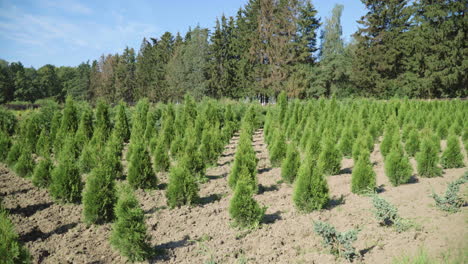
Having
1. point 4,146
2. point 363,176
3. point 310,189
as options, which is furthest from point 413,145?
point 4,146

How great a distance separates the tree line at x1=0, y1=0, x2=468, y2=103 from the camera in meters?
31.9

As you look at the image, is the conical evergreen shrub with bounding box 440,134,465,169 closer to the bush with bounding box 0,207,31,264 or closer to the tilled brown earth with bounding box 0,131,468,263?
the tilled brown earth with bounding box 0,131,468,263

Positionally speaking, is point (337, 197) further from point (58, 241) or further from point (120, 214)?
point (58, 241)

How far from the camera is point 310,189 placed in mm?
5730

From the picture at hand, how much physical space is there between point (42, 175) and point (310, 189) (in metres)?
6.26

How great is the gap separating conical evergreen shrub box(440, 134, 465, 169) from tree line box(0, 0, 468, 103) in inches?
966

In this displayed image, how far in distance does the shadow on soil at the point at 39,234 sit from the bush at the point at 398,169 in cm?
648

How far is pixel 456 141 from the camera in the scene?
799 cm

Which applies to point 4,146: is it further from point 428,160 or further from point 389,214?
point 428,160

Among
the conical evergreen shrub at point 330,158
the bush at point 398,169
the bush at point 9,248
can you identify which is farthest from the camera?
the conical evergreen shrub at point 330,158

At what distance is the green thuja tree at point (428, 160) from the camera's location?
24.1ft

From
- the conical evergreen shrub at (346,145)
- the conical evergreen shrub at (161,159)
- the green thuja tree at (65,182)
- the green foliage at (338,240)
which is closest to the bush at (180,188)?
the green thuja tree at (65,182)

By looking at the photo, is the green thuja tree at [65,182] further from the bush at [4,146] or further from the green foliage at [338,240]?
the bush at [4,146]

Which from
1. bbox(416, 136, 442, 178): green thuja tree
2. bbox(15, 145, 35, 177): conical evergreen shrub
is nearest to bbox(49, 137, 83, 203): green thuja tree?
bbox(15, 145, 35, 177): conical evergreen shrub
